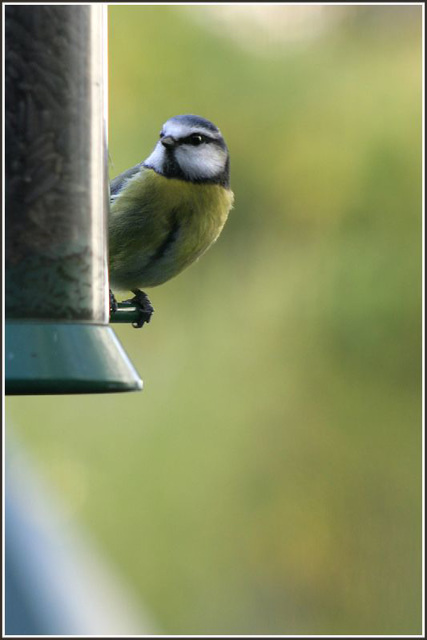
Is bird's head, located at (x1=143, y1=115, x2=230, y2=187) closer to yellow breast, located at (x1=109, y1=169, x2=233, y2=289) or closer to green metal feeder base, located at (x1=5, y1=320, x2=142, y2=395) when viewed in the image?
yellow breast, located at (x1=109, y1=169, x2=233, y2=289)

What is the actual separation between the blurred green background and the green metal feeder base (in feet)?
14.5

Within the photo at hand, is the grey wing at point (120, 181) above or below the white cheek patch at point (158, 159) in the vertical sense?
below

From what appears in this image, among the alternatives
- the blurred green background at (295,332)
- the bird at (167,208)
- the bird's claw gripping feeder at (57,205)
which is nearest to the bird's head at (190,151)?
the bird at (167,208)

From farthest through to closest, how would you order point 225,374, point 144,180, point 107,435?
point 225,374, point 107,435, point 144,180

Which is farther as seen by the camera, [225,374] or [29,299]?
[225,374]

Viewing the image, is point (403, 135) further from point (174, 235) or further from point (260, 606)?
point (174, 235)

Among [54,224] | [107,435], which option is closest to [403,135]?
[107,435]

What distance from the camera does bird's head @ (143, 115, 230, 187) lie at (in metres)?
3.20

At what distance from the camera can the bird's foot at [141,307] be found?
2.95 m

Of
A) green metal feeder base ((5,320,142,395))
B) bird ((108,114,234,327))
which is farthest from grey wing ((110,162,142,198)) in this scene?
green metal feeder base ((5,320,142,395))

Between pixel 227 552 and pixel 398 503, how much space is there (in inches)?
43.9

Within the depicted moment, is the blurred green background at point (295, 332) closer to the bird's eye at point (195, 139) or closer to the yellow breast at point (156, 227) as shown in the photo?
the yellow breast at point (156, 227)

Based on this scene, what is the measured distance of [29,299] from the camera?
7.64 feet

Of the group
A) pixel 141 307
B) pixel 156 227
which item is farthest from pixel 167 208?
pixel 141 307
